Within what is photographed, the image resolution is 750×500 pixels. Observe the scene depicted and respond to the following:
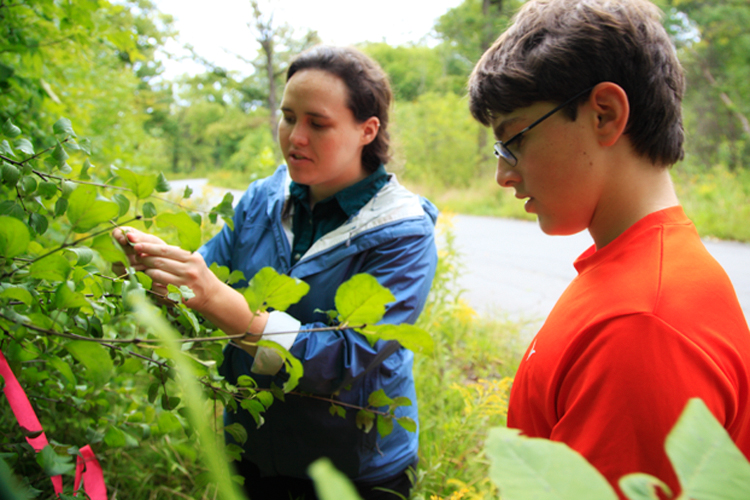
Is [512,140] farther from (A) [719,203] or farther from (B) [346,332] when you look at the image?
(A) [719,203]

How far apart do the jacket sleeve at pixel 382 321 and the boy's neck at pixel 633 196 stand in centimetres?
62

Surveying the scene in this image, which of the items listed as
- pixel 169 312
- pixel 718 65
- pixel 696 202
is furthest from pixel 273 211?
pixel 718 65

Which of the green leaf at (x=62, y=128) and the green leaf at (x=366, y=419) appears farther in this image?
the green leaf at (x=366, y=419)

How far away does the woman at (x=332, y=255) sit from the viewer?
55.2 inches

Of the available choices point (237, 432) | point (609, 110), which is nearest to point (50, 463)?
point (237, 432)

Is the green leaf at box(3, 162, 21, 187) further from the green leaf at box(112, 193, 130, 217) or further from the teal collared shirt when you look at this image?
the teal collared shirt

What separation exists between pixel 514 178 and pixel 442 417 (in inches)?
68.3

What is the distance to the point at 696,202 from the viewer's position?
811 centimetres

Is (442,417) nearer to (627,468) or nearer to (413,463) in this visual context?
(413,463)

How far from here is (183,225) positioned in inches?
24.9

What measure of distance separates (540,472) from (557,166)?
0.77 metres

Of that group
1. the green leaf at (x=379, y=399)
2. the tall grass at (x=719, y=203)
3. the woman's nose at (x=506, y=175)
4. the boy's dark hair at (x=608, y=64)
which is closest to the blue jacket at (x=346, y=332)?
the green leaf at (x=379, y=399)

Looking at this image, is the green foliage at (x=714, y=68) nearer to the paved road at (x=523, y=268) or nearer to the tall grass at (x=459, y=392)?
the paved road at (x=523, y=268)

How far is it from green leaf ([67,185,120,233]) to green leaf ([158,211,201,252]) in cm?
12
